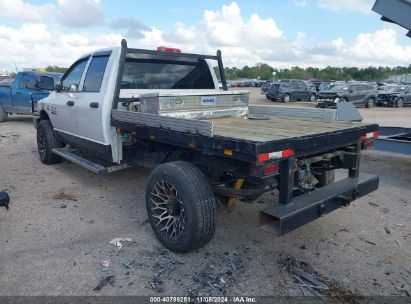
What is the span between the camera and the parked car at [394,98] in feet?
75.4

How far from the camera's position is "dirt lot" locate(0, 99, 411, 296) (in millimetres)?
2990

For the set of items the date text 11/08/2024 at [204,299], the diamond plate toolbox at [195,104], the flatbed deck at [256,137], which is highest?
the diamond plate toolbox at [195,104]

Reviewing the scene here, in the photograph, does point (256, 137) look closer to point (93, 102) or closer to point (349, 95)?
point (93, 102)

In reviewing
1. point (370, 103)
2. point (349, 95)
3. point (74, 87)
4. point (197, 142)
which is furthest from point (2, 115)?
point (370, 103)

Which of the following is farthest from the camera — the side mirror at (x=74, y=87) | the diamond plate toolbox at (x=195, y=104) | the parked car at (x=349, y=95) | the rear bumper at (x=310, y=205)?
the parked car at (x=349, y=95)

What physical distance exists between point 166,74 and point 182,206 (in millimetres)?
2728

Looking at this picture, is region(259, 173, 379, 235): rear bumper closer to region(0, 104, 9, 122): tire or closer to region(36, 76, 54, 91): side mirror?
region(36, 76, 54, 91): side mirror

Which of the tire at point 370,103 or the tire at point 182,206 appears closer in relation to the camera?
the tire at point 182,206

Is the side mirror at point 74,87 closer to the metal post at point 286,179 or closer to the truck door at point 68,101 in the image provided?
the truck door at point 68,101

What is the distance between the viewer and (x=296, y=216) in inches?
116

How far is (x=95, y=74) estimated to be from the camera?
500cm

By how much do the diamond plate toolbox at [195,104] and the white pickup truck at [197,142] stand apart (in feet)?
0.04

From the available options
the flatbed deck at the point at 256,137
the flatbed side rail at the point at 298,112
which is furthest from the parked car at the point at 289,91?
the flatbed deck at the point at 256,137

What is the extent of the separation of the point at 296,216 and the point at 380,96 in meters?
23.3
